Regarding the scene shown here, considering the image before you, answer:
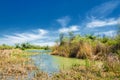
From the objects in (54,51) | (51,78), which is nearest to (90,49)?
(54,51)

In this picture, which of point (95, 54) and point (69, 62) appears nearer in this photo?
point (69, 62)

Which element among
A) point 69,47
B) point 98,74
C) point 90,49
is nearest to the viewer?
point 98,74

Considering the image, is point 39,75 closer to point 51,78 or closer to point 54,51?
point 51,78

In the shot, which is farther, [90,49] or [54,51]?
[54,51]

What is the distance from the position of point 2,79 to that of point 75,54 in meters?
17.0

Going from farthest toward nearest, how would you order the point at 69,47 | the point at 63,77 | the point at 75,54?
the point at 69,47, the point at 75,54, the point at 63,77

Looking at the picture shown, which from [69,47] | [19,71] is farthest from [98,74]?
[69,47]

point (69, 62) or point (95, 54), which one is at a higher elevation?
point (95, 54)

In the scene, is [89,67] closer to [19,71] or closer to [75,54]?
[19,71]

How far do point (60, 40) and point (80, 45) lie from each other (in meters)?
9.78

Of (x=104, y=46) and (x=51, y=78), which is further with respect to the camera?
(x=104, y=46)

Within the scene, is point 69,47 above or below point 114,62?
above

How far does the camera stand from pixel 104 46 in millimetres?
25391

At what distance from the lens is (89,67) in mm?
13562
